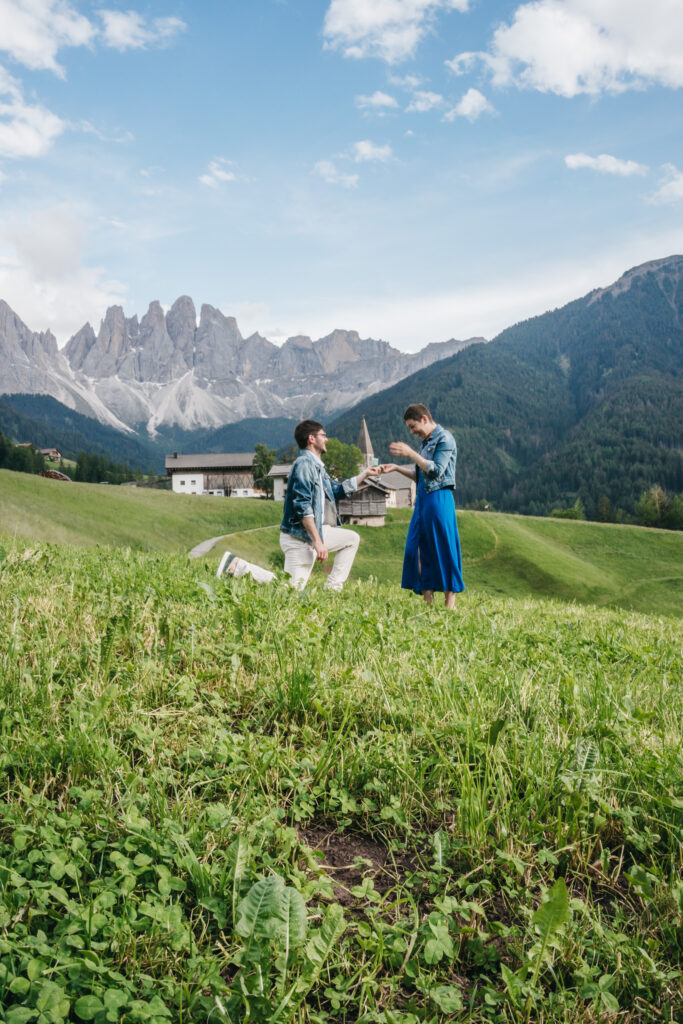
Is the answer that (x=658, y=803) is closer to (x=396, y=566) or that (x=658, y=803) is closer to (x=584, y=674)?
(x=584, y=674)

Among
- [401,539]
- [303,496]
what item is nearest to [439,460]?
[303,496]

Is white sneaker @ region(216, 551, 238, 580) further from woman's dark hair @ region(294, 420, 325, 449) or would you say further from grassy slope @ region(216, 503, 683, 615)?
grassy slope @ region(216, 503, 683, 615)

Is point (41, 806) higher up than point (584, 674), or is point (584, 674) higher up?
point (41, 806)

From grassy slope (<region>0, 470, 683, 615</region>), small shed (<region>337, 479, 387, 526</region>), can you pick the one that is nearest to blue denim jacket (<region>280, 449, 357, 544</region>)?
grassy slope (<region>0, 470, 683, 615</region>)

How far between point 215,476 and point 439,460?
524ft

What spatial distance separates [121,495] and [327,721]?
71576 mm

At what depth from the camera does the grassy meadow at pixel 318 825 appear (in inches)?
77.0

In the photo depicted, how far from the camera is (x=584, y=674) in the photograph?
483cm

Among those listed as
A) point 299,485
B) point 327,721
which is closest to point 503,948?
point 327,721

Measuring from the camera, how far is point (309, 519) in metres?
9.82

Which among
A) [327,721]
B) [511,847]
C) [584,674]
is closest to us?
[511,847]

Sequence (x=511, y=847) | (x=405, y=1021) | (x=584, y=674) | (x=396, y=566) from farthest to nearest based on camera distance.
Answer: (x=396, y=566)
(x=584, y=674)
(x=511, y=847)
(x=405, y=1021)

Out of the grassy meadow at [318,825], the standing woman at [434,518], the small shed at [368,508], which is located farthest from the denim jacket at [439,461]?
the small shed at [368,508]

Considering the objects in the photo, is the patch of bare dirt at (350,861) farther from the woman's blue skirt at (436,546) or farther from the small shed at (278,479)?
the small shed at (278,479)
